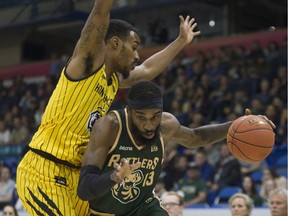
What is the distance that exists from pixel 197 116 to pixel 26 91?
289 inches

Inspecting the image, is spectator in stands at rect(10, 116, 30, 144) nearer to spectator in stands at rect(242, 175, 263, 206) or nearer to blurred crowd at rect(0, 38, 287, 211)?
blurred crowd at rect(0, 38, 287, 211)

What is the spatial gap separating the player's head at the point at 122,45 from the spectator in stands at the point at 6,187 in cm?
774

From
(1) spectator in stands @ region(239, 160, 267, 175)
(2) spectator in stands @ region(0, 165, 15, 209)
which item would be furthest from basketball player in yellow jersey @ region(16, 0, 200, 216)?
(2) spectator in stands @ region(0, 165, 15, 209)

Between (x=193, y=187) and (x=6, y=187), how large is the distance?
372 centimetres

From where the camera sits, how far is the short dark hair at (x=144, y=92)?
4328 millimetres

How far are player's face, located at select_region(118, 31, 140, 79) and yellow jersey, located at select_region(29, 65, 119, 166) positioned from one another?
0.82 ft

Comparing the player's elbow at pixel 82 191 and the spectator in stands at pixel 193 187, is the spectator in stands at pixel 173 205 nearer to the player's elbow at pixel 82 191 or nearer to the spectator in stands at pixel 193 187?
the spectator in stands at pixel 193 187

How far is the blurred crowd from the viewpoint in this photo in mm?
10430

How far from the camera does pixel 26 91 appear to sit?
18.5 m

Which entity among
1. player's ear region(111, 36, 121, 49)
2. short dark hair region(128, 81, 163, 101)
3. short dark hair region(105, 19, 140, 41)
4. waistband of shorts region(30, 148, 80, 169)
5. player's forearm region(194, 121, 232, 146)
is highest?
short dark hair region(105, 19, 140, 41)

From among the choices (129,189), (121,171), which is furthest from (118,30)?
(121,171)

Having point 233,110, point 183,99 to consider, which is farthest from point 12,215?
point 183,99

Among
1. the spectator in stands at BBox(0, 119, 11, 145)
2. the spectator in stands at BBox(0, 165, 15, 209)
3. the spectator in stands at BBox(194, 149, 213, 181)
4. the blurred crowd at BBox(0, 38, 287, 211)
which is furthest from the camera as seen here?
the spectator in stands at BBox(0, 119, 11, 145)

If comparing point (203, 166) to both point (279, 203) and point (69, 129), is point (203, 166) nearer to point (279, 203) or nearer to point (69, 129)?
point (279, 203)
